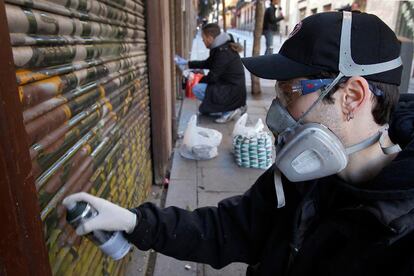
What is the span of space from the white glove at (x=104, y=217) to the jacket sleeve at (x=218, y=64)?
222 inches

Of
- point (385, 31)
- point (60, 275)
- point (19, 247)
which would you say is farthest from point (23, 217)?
point (385, 31)

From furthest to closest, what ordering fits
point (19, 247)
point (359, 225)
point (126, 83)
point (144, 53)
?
point (144, 53)
point (126, 83)
point (359, 225)
point (19, 247)

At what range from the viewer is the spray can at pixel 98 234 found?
1.29 meters

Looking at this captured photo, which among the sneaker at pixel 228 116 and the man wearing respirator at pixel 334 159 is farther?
the sneaker at pixel 228 116

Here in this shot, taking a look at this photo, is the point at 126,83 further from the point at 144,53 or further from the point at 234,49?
the point at 234,49

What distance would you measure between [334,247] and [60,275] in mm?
1050

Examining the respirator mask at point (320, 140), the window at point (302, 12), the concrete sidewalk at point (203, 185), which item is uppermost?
the window at point (302, 12)

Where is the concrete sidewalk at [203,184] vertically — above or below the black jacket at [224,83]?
below

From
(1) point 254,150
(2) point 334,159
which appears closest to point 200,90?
(1) point 254,150

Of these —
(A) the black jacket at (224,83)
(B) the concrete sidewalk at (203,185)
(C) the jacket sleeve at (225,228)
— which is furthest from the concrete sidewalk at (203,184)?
→ (A) the black jacket at (224,83)

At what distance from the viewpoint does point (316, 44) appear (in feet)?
4.43

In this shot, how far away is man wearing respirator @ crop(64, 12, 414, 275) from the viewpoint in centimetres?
118

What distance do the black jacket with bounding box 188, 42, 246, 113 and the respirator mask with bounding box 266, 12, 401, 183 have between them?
548cm

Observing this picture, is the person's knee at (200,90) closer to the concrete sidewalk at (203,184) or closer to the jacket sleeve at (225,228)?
the concrete sidewalk at (203,184)
